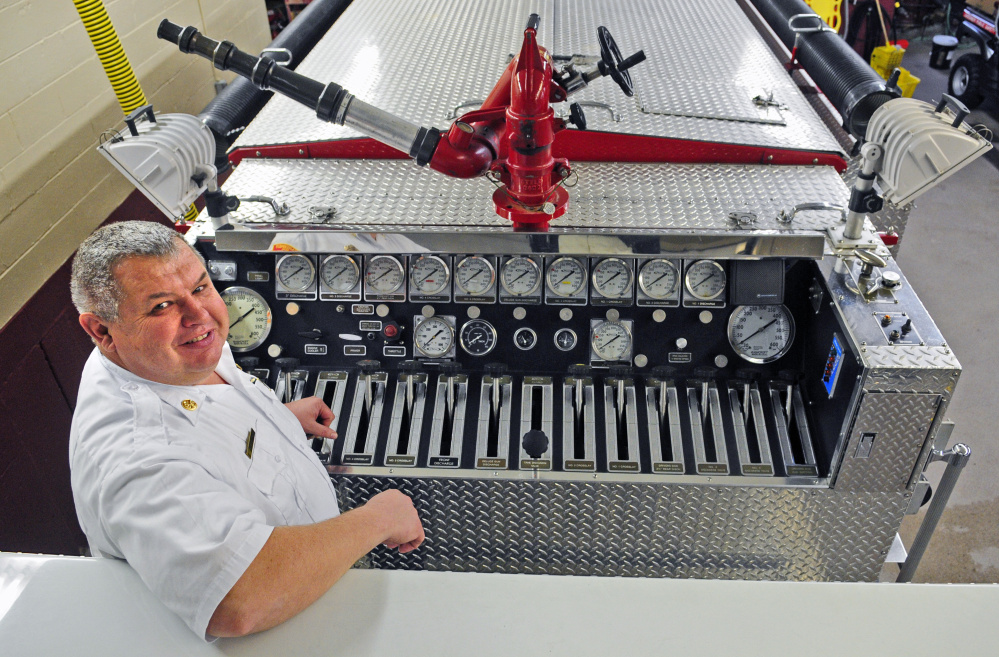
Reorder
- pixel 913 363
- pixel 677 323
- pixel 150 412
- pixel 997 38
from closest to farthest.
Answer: pixel 150 412, pixel 913 363, pixel 677 323, pixel 997 38

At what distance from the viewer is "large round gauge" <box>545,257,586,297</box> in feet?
8.13

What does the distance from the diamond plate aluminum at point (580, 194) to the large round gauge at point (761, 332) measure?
0.29m

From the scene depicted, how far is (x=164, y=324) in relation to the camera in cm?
146

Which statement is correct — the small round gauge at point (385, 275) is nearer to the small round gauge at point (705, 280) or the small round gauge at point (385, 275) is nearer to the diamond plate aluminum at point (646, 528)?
the diamond plate aluminum at point (646, 528)

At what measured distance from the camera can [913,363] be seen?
204cm

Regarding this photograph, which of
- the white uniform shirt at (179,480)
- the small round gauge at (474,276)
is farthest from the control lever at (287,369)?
the white uniform shirt at (179,480)

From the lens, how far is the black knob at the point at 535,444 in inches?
94.7

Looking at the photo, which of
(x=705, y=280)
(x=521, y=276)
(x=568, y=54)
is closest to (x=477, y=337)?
(x=521, y=276)

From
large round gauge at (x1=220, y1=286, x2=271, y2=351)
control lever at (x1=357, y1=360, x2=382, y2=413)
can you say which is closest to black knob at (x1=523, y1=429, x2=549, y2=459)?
control lever at (x1=357, y1=360, x2=382, y2=413)

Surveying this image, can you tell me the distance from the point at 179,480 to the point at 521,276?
58.3 inches

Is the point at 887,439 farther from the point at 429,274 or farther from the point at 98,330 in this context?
the point at 98,330

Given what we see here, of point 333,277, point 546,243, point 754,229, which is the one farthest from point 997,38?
point 333,277

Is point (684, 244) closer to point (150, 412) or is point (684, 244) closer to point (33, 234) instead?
point (150, 412)

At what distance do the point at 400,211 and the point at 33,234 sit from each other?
1743 mm
